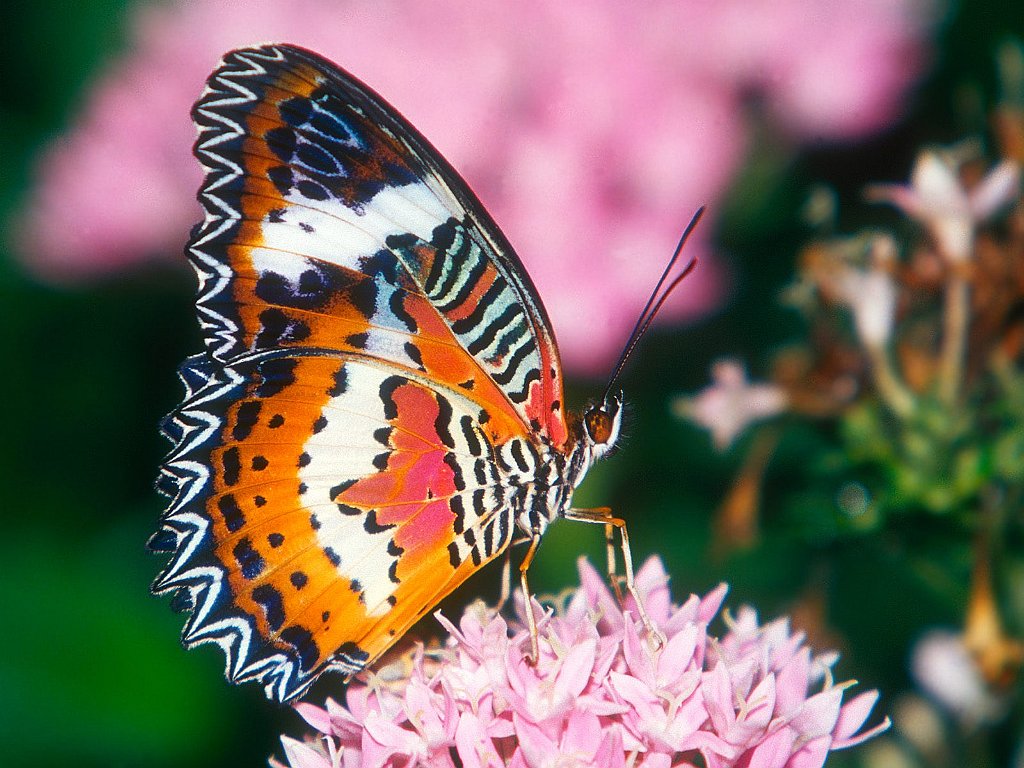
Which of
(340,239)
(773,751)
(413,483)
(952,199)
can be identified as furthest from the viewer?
(952,199)

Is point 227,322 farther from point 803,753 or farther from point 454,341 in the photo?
point 803,753

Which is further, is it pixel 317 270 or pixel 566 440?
pixel 566 440

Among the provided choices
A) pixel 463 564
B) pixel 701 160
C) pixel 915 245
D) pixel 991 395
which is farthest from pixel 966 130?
pixel 463 564

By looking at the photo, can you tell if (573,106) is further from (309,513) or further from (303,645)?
(303,645)

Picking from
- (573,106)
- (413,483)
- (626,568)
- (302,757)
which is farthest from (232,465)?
(573,106)

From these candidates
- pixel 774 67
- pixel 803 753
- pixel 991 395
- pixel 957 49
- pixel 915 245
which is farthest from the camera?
pixel 957 49

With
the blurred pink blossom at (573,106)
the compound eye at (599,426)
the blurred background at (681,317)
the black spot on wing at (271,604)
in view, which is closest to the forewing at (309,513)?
the black spot on wing at (271,604)

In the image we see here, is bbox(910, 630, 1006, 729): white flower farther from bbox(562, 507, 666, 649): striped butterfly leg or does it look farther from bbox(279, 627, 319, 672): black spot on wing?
bbox(279, 627, 319, 672): black spot on wing
